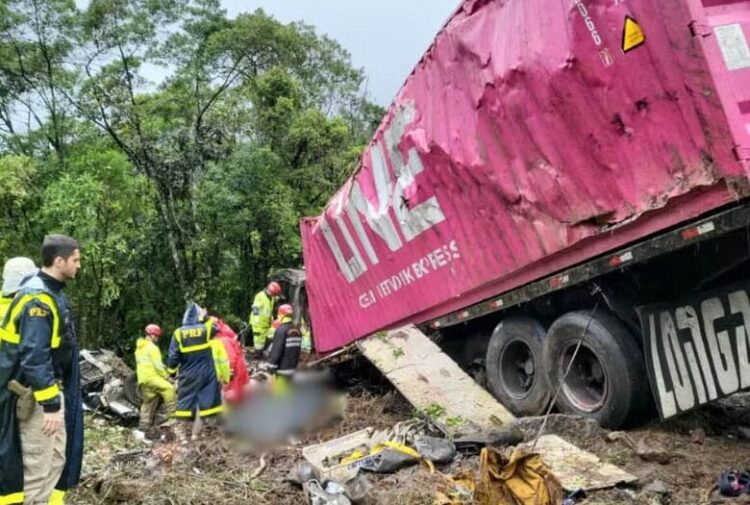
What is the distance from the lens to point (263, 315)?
10.1 meters

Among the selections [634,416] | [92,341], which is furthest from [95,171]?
[634,416]

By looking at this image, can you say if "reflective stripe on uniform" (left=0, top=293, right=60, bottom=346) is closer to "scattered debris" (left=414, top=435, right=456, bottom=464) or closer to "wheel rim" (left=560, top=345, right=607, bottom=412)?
"scattered debris" (left=414, top=435, right=456, bottom=464)

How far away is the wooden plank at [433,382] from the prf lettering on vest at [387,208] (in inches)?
34.0

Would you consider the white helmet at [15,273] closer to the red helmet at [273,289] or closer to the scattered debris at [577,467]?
the scattered debris at [577,467]

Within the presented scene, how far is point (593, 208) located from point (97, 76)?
1393 centimetres

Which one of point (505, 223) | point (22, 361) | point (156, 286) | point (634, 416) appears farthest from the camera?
point (156, 286)

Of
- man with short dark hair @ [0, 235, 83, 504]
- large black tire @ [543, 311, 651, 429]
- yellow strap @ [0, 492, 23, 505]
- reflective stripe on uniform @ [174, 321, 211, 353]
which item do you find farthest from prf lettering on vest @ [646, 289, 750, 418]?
reflective stripe on uniform @ [174, 321, 211, 353]

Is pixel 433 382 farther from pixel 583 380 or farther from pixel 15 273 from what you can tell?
pixel 15 273

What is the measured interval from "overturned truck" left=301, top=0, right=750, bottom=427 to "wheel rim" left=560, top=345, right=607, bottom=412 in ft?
0.04

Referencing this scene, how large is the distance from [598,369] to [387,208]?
7.70 feet

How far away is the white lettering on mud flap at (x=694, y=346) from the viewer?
4.31 m

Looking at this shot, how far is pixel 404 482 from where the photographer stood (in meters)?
3.95

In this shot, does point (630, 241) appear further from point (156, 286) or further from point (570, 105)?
point (156, 286)

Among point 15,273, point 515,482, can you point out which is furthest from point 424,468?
point 15,273
